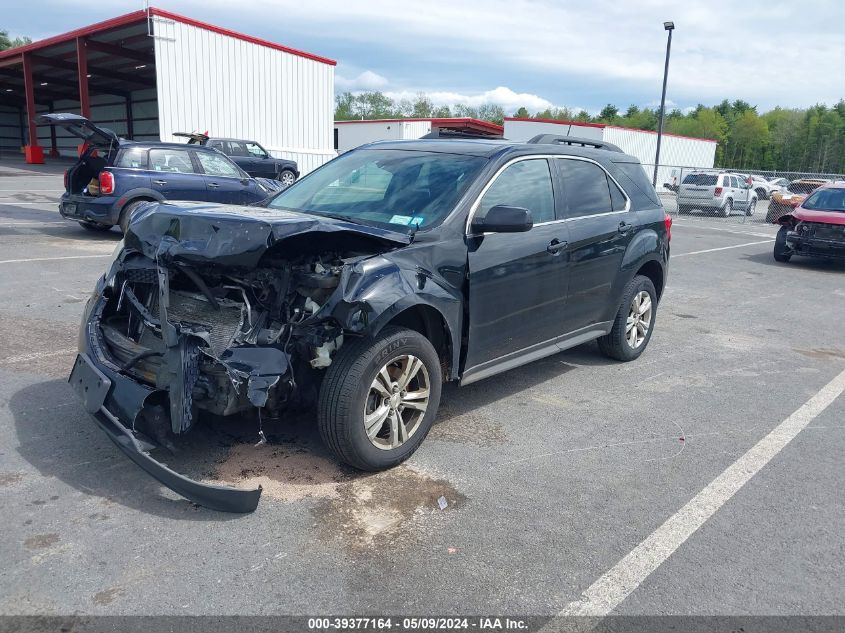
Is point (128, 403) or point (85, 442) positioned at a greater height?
point (128, 403)

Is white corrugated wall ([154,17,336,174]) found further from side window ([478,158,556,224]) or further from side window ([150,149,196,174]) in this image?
side window ([478,158,556,224])

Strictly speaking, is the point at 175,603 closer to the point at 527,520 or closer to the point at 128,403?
the point at 128,403

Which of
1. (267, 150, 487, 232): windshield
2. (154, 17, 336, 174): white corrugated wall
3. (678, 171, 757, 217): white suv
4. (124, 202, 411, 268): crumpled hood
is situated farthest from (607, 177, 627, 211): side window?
Result: (678, 171, 757, 217): white suv

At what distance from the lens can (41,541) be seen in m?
2.97

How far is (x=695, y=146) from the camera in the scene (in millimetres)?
49406

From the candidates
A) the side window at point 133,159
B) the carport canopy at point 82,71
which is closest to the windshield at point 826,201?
the side window at point 133,159

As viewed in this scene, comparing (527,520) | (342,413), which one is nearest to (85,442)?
(342,413)

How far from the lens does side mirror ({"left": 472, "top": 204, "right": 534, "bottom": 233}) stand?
403cm

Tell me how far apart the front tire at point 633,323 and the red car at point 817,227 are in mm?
7789

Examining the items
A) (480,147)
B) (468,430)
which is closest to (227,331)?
(468,430)

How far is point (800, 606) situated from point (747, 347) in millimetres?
4462

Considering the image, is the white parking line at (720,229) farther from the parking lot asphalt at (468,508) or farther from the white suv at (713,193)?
the parking lot asphalt at (468,508)

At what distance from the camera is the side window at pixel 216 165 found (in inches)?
465

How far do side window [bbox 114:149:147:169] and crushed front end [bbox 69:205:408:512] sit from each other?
7972 millimetres
